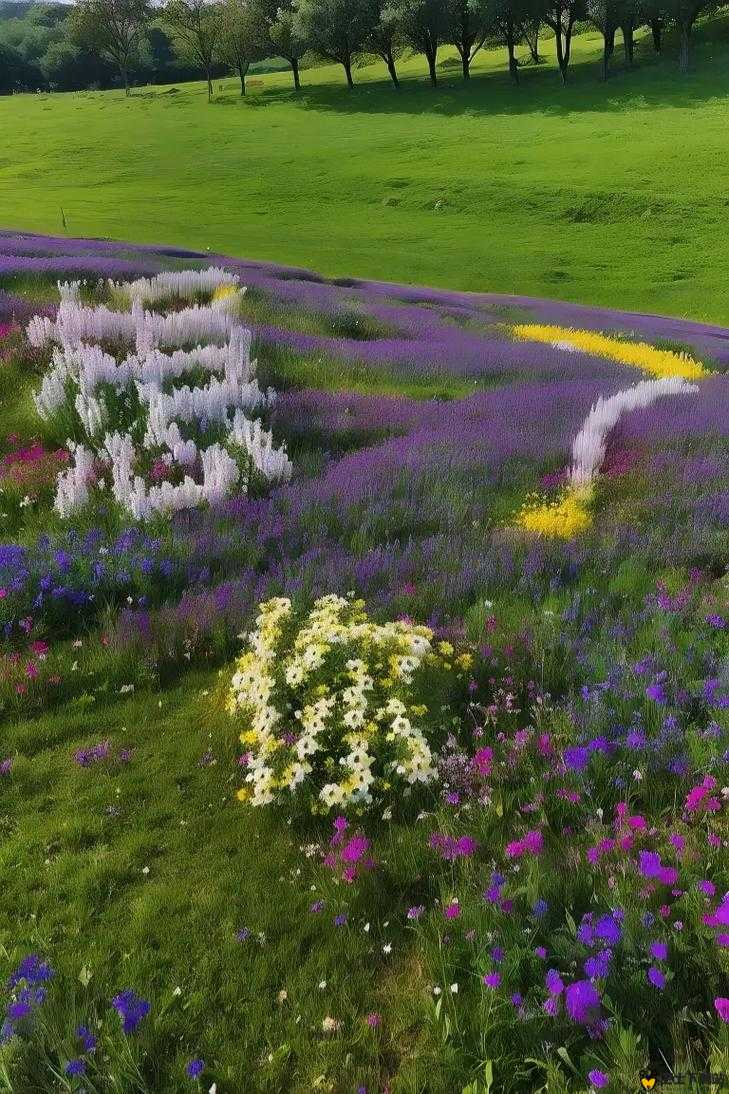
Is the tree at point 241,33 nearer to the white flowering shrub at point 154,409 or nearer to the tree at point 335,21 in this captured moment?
the tree at point 335,21

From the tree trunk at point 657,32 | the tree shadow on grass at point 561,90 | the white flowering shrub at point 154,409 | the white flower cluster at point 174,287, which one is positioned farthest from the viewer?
the tree trunk at point 657,32

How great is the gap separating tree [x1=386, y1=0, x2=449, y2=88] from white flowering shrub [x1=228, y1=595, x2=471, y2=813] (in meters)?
81.1

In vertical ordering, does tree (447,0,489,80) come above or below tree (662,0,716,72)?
above

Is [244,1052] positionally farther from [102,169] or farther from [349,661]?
[102,169]

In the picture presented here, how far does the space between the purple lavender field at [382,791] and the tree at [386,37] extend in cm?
7898

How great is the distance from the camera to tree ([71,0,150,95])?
88.3 metres

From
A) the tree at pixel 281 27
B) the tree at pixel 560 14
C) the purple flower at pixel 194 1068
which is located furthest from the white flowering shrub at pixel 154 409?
the tree at pixel 281 27

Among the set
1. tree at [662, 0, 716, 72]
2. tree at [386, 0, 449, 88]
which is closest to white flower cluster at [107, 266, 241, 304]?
tree at [662, 0, 716, 72]

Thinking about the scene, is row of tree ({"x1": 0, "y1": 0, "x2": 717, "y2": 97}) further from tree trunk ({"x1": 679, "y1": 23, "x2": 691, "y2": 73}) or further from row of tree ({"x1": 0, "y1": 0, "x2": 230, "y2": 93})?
row of tree ({"x1": 0, "y1": 0, "x2": 230, "y2": 93})

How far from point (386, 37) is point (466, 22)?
8305 mm

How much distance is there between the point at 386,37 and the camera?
72438 millimetres

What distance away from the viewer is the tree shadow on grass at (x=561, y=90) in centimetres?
5956

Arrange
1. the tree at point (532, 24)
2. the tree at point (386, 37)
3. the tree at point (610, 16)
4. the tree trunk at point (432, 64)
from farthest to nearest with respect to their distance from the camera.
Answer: the tree trunk at point (432, 64)
the tree at point (386, 37)
the tree at point (532, 24)
the tree at point (610, 16)

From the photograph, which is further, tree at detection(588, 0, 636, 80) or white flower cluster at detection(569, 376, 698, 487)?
tree at detection(588, 0, 636, 80)
